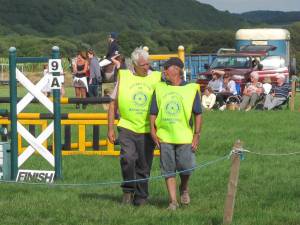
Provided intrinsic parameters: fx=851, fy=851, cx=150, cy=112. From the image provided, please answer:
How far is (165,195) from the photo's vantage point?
10.7 metres

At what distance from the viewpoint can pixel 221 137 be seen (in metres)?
16.5

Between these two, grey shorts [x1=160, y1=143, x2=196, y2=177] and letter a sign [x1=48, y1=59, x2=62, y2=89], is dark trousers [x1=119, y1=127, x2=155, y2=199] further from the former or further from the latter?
letter a sign [x1=48, y1=59, x2=62, y2=89]

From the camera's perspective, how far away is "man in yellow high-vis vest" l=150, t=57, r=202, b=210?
31.1 ft

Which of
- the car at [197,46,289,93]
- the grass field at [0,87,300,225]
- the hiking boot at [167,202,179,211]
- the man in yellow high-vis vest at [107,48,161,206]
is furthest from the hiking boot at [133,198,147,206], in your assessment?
the car at [197,46,289,93]

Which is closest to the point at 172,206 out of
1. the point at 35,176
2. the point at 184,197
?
the point at 184,197

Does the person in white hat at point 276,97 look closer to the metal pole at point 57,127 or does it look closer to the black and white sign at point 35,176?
the metal pole at point 57,127

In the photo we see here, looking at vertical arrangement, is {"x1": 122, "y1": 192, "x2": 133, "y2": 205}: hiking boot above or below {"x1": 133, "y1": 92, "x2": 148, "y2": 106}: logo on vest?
below

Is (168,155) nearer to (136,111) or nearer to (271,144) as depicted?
(136,111)

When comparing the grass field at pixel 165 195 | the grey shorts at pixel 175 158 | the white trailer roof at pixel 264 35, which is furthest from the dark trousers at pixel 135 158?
the white trailer roof at pixel 264 35

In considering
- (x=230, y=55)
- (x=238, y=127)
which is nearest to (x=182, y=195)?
(x=238, y=127)

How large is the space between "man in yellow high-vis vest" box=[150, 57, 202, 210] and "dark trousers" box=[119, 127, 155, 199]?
301 millimetres

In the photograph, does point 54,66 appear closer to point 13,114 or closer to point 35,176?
point 13,114

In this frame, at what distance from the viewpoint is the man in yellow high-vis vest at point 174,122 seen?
949 cm

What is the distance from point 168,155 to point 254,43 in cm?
3022
